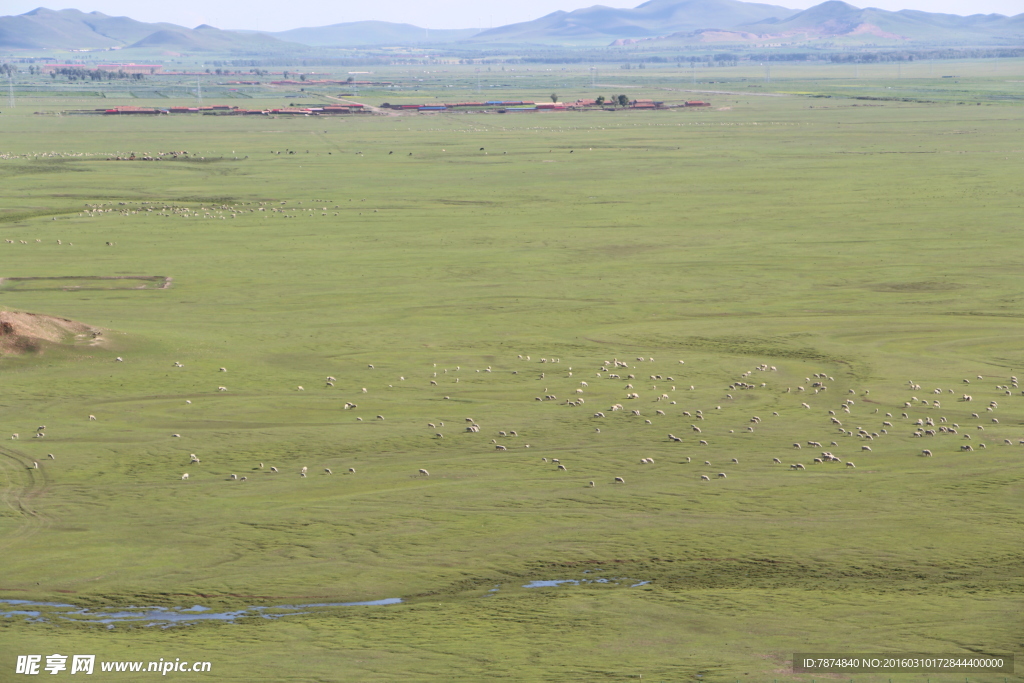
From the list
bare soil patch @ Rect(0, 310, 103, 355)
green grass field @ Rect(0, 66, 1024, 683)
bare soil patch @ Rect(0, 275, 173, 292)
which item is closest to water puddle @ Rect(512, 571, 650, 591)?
green grass field @ Rect(0, 66, 1024, 683)

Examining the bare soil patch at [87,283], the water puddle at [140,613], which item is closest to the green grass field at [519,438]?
the water puddle at [140,613]

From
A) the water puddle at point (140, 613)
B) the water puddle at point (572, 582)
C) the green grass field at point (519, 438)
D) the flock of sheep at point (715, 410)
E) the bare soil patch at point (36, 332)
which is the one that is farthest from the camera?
the bare soil patch at point (36, 332)

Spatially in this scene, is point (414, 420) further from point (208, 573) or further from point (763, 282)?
point (763, 282)

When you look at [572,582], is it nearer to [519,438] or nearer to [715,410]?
[519,438]

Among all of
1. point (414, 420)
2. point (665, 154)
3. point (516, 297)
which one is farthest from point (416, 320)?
point (665, 154)

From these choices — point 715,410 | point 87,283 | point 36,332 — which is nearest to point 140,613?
point 715,410

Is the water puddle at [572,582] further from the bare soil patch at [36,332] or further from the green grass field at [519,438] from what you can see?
the bare soil patch at [36,332]

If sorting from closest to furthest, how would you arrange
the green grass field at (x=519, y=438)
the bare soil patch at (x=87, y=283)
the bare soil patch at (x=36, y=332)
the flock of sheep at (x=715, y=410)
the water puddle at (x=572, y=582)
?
the green grass field at (x=519, y=438)
the water puddle at (x=572, y=582)
the flock of sheep at (x=715, y=410)
the bare soil patch at (x=36, y=332)
the bare soil patch at (x=87, y=283)
